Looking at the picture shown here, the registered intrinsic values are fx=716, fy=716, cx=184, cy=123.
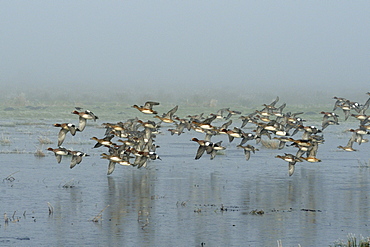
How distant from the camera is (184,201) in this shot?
2167 cm

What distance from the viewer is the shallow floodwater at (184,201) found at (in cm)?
1675

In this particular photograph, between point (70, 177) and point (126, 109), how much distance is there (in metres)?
49.7

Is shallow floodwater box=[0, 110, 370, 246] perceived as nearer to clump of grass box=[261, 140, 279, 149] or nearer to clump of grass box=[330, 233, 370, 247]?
clump of grass box=[330, 233, 370, 247]

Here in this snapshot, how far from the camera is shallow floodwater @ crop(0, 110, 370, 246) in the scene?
55.0ft

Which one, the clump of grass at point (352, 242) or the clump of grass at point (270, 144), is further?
the clump of grass at point (270, 144)

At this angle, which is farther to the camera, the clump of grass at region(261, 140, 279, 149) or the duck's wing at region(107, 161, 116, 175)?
the clump of grass at region(261, 140, 279, 149)

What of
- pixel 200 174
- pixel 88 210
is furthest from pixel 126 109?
pixel 88 210

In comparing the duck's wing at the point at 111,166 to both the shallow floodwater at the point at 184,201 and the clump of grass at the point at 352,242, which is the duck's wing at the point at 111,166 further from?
the clump of grass at the point at 352,242

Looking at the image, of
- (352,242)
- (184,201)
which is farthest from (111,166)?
(352,242)

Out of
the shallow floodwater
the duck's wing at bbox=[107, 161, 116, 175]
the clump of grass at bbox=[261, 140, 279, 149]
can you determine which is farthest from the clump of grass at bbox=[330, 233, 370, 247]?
the clump of grass at bbox=[261, 140, 279, 149]

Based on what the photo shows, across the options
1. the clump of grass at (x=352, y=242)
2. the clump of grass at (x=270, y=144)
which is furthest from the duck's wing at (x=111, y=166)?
the clump of grass at (x=270, y=144)

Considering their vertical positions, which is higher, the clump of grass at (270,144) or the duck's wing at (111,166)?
the duck's wing at (111,166)

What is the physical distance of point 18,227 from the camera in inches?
682

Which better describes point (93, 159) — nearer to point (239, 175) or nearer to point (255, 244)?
point (239, 175)
